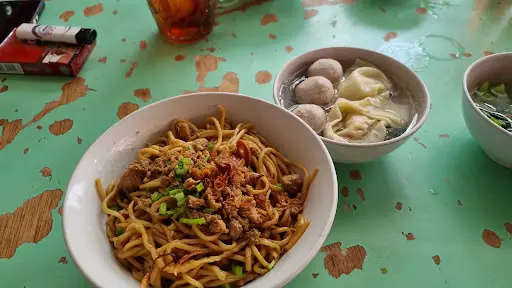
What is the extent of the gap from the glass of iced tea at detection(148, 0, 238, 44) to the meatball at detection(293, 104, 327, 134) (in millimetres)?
639

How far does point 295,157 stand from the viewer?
100 cm

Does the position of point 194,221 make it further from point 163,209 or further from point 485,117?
point 485,117

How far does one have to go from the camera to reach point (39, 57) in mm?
1430

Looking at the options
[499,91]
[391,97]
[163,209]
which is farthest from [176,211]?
[499,91]

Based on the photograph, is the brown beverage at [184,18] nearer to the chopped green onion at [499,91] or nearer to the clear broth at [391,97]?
the clear broth at [391,97]

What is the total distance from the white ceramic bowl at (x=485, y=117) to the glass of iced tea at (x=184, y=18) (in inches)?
36.1

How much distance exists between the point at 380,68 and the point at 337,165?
14.3 inches

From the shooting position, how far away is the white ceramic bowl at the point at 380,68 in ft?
3.30

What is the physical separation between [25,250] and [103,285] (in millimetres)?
402

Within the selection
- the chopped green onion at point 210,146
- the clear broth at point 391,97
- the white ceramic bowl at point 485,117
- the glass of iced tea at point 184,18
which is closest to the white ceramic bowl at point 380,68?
the clear broth at point 391,97

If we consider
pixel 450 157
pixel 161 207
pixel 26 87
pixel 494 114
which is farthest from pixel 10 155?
pixel 494 114

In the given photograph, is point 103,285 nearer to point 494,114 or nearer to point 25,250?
point 25,250

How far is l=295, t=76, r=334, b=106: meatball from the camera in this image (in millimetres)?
1182

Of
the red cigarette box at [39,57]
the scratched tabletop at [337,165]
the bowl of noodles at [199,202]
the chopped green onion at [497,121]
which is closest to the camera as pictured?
the bowl of noodles at [199,202]
